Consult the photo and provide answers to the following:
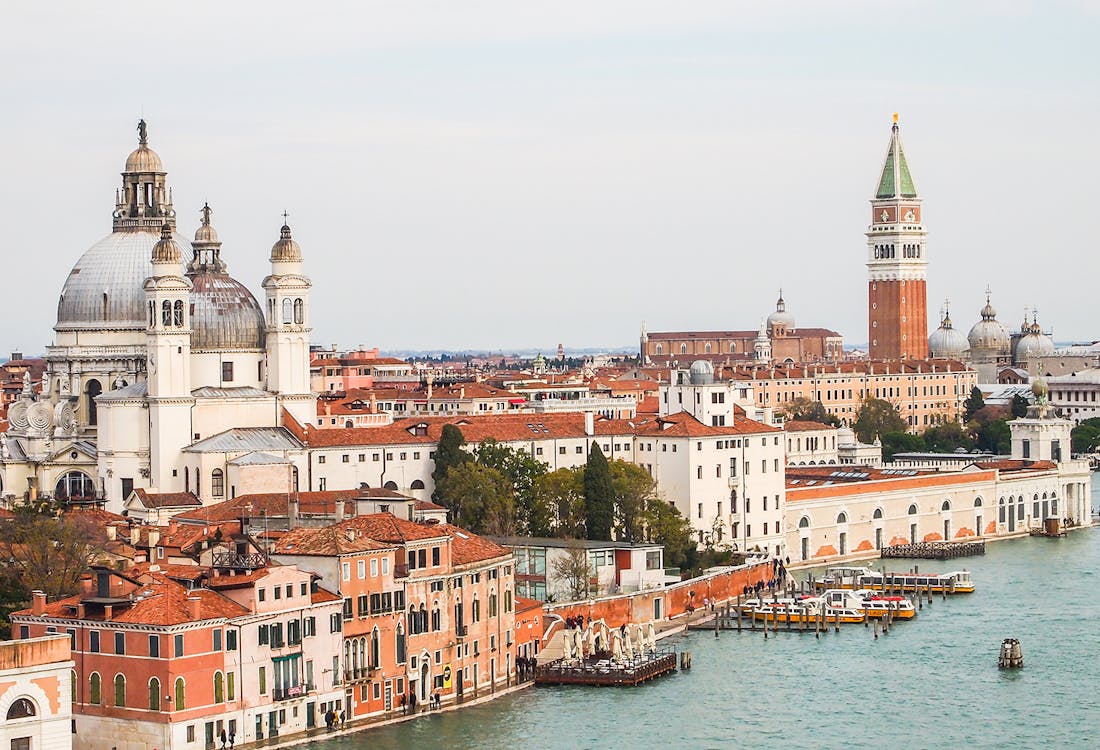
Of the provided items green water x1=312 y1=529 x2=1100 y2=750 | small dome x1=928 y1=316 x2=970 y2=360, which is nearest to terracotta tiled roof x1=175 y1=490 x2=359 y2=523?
green water x1=312 y1=529 x2=1100 y2=750

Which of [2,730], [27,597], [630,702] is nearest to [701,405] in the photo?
[630,702]

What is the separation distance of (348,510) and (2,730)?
27.2ft

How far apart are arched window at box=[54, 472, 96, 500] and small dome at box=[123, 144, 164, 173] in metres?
4.52

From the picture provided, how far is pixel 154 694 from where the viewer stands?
17.9 meters

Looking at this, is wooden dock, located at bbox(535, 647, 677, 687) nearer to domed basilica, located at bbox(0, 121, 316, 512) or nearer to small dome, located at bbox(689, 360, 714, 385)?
domed basilica, located at bbox(0, 121, 316, 512)

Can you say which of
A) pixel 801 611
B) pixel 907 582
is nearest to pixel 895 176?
pixel 907 582

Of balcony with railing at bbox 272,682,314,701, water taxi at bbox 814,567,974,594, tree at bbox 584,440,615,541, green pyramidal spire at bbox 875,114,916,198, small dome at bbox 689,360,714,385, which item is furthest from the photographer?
green pyramidal spire at bbox 875,114,916,198

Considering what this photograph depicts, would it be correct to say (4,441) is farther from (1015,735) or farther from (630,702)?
(1015,735)

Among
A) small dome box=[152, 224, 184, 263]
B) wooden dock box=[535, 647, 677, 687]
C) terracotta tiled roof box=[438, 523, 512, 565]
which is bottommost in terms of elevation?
wooden dock box=[535, 647, 677, 687]

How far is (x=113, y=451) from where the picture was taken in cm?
2956

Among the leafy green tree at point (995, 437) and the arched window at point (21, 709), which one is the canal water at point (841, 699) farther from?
the leafy green tree at point (995, 437)

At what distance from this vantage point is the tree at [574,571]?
2430 centimetres

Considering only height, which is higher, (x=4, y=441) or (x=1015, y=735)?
(x=4, y=441)

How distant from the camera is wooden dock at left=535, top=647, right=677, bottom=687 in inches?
859
